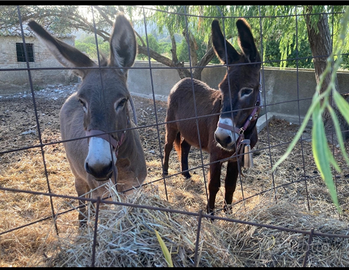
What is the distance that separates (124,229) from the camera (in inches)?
55.7

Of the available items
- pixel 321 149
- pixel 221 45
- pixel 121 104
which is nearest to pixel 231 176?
pixel 221 45

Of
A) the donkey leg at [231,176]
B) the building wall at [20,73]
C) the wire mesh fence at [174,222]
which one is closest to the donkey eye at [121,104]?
the wire mesh fence at [174,222]

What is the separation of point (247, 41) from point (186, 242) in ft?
7.18

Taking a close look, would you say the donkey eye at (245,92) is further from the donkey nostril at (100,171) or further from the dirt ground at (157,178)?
the donkey nostril at (100,171)

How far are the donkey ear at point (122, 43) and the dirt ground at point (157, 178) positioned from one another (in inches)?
25.1

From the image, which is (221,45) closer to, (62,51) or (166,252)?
(62,51)

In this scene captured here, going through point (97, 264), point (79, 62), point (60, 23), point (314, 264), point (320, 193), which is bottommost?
point (320, 193)

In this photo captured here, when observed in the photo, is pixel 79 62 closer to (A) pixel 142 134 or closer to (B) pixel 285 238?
(B) pixel 285 238

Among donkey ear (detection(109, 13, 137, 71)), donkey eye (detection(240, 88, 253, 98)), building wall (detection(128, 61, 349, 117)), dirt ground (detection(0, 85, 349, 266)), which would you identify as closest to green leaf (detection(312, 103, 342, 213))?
dirt ground (detection(0, 85, 349, 266))

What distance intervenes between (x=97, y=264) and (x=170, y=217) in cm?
53

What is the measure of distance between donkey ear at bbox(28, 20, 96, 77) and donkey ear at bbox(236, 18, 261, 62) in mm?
1542

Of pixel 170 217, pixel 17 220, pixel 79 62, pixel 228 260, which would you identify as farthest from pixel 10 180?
pixel 228 260

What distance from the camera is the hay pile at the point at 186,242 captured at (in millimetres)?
1322

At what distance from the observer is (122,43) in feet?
7.47
